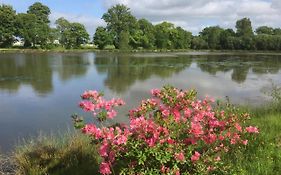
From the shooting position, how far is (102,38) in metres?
89.2

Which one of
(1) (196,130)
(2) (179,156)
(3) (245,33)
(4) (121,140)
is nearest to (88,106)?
(4) (121,140)

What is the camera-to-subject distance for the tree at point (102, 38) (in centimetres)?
8906

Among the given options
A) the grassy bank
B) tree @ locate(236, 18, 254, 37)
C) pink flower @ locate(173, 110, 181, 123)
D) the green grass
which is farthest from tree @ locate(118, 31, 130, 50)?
pink flower @ locate(173, 110, 181, 123)

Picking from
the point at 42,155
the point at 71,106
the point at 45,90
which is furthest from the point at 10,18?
the point at 42,155

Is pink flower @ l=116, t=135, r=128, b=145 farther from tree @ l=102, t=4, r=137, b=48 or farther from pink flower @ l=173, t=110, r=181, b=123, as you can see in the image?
tree @ l=102, t=4, r=137, b=48

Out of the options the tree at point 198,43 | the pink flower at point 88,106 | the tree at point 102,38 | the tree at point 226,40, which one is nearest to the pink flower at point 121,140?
the pink flower at point 88,106

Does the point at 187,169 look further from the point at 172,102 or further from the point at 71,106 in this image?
the point at 71,106

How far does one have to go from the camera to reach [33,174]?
259 inches

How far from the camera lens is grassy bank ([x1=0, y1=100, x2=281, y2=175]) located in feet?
19.4

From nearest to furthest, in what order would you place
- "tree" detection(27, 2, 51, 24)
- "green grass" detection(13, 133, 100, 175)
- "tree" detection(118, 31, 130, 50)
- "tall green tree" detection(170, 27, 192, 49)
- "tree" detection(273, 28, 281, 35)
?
"green grass" detection(13, 133, 100, 175), "tree" detection(118, 31, 130, 50), "tree" detection(27, 2, 51, 24), "tall green tree" detection(170, 27, 192, 49), "tree" detection(273, 28, 281, 35)

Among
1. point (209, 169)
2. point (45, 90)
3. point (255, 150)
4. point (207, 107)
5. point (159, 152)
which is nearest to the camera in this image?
point (159, 152)

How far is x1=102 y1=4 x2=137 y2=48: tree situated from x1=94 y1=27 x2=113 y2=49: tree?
4.80 meters

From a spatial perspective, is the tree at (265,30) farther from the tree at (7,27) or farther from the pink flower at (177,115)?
the pink flower at (177,115)

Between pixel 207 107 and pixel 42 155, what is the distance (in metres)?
3.29
